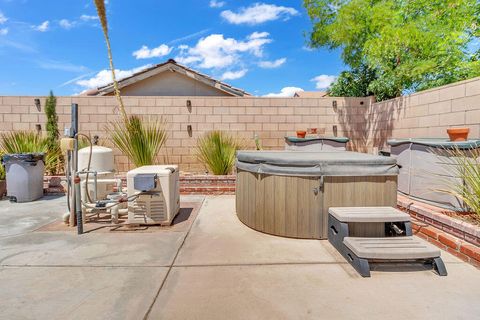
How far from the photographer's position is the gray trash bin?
535 centimetres

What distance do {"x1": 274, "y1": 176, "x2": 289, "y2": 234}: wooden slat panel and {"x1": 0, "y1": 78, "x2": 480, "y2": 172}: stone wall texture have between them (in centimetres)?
451

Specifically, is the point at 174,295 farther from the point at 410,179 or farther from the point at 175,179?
the point at 410,179

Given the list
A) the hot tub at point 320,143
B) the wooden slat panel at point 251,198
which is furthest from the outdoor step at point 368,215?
the hot tub at point 320,143

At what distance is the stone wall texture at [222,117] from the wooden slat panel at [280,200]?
14.8 ft

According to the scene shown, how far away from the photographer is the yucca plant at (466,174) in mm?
3035

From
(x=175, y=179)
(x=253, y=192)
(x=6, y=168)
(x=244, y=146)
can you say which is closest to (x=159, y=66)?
(x=244, y=146)

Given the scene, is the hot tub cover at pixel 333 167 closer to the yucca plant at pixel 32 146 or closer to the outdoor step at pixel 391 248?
the outdoor step at pixel 391 248

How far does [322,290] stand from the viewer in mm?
2295

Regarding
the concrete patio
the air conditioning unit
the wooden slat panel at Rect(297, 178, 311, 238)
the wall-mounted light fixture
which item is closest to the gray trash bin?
the concrete patio

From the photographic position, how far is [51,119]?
7.47 metres

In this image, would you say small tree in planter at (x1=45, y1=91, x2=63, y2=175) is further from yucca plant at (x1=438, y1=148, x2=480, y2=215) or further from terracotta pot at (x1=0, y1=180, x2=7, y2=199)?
yucca plant at (x1=438, y1=148, x2=480, y2=215)

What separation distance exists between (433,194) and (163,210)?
373 centimetres

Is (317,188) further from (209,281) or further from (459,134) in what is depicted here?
(459,134)

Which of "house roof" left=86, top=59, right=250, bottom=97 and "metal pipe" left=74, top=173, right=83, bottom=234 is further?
"house roof" left=86, top=59, right=250, bottom=97
